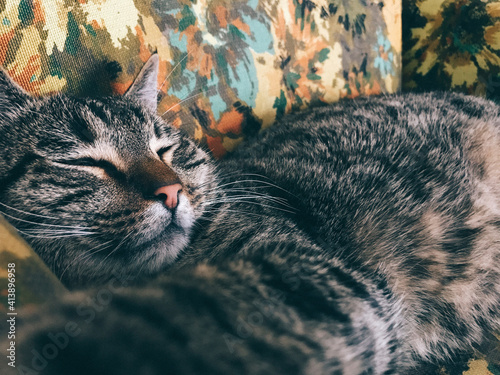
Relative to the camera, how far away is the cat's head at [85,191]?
0.64 m

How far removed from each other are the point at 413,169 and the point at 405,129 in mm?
140

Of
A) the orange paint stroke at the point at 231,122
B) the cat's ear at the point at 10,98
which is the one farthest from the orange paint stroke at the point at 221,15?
the cat's ear at the point at 10,98

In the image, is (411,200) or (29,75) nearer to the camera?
(29,75)

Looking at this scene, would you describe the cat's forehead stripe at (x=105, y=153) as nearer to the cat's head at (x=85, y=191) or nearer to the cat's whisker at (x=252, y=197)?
the cat's head at (x=85, y=191)

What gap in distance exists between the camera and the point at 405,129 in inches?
41.1

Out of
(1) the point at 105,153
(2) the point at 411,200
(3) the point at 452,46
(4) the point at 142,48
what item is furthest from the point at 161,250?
(3) the point at 452,46

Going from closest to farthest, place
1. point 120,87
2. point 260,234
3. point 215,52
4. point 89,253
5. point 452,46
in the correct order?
point 89,253, point 260,234, point 120,87, point 215,52, point 452,46

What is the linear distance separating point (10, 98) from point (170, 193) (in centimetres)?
34

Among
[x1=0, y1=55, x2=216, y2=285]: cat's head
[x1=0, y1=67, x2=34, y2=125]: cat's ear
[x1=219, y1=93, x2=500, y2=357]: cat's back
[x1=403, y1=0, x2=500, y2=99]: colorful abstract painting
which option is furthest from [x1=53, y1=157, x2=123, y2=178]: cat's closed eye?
[x1=403, y1=0, x2=500, y2=99]: colorful abstract painting

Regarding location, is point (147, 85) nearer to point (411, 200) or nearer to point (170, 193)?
point (170, 193)

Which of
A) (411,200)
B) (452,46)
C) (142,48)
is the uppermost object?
(142,48)

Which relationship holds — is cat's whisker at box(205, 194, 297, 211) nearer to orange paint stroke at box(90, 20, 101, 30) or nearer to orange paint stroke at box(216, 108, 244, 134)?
orange paint stroke at box(216, 108, 244, 134)

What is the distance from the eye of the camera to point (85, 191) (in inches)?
26.0

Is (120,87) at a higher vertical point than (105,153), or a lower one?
higher
